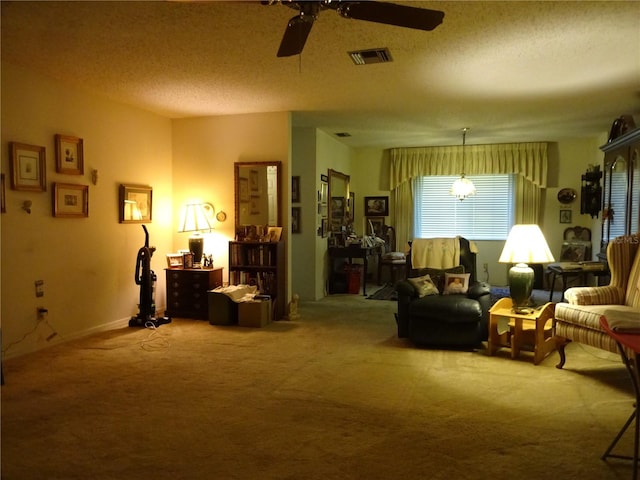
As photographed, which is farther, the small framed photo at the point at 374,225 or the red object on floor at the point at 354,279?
the small framed photo at the point at 374,225

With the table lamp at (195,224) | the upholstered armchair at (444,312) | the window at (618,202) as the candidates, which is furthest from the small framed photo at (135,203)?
the window at (618,202)

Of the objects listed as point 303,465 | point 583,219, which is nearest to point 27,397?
point 303,465

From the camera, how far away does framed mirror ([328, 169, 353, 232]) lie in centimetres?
748

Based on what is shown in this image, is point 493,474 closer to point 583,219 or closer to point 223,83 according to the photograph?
point 223,83

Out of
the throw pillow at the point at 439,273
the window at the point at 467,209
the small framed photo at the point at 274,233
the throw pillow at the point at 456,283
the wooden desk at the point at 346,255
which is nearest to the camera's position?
the throw pillow at the point at 456,283

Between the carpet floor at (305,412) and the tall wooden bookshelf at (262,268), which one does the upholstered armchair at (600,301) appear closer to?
the carpet floor at (305,412)

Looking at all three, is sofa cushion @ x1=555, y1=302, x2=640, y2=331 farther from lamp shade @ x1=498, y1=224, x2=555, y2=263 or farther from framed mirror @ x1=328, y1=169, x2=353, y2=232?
framed mirror @ x1=328, y1=169, x2=353, y2=232

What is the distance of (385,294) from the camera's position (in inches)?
282

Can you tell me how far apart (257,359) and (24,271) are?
2.18 meters

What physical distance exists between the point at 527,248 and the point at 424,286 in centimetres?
A: 100

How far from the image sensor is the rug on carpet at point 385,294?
6.86 meters

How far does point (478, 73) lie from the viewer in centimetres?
421

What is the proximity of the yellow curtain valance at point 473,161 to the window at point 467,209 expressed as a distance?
0.62 feet

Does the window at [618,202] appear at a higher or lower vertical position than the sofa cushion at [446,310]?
higher
